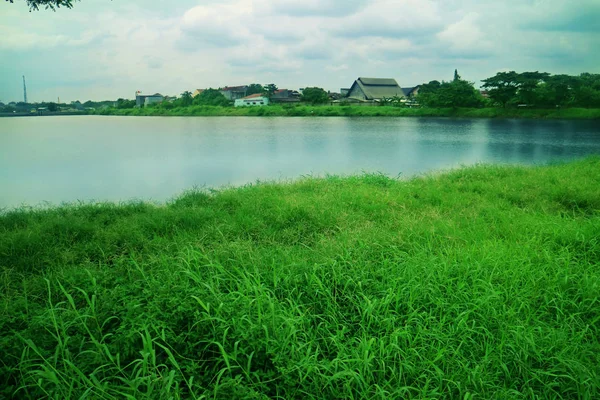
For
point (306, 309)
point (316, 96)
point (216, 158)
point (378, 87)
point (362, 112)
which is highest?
point (378, 87)

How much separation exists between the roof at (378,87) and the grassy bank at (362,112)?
9141 mm

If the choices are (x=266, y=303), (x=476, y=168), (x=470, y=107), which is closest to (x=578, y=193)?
(x=476, y=168)

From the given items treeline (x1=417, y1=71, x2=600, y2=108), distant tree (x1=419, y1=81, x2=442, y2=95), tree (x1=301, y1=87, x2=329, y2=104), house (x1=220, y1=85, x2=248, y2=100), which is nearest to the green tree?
treeline (x1=417, y1=71, x2=600, y2=108)

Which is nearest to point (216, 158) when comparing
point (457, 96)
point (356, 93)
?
point (457, 96)

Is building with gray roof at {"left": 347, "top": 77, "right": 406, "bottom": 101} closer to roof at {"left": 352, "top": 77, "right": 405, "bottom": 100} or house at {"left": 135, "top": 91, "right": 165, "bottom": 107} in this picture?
roof at {"left": 352, "top": 77, "right": 405, "bottom": 100}

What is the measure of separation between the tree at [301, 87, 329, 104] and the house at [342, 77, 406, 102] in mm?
4906

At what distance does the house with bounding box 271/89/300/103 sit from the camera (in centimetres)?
3977

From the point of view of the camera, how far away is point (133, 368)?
1616 millimetres

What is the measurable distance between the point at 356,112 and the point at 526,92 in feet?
41.0

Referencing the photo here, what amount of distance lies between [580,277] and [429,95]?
97.7 feet

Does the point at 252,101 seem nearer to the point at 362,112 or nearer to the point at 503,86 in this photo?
the point at 362,112

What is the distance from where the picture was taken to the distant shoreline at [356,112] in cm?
2195

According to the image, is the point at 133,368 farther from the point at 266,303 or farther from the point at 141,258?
the point at 141,258

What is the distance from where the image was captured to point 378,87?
143ft
